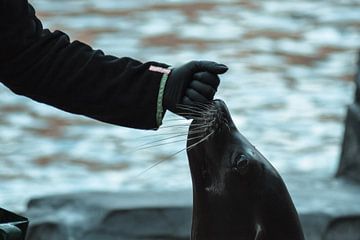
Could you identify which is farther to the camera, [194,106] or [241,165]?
[194,106]

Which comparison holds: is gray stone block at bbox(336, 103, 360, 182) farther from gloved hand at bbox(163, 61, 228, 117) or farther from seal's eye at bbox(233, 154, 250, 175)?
seal's eye at bbox(233, 154, 250, 175)

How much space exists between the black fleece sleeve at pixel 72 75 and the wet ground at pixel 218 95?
6.08 feet

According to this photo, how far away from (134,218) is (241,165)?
7.65ft

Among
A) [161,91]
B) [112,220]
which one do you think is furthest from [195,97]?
[112,220]

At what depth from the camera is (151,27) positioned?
9.16m

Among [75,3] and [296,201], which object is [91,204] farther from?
[75,3]

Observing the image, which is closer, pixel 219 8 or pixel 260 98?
pixel 260 98

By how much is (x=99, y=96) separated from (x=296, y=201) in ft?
7.32

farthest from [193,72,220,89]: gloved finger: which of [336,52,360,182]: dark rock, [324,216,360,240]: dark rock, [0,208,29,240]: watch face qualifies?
[336,52,360,182]: dark rock

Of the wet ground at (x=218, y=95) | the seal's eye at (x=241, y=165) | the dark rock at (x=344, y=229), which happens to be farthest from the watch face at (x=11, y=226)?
the dark rock at (x=344, y=229)

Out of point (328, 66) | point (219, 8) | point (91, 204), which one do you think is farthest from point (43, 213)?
point (219, 8)

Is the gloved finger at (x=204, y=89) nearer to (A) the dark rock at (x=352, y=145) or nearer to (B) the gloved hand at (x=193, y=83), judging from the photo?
(B) the gloved hand at (x=193, y=83)

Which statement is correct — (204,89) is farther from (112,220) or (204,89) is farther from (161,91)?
(112,220)

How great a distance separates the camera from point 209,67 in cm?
254
